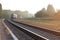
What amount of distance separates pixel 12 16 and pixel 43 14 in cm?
2760

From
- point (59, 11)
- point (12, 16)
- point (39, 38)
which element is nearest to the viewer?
point (39, 38)

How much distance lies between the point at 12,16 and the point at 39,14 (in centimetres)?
2838

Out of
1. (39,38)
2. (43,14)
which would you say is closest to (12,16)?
(43,14)

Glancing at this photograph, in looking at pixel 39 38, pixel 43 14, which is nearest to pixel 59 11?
pixel 43 14

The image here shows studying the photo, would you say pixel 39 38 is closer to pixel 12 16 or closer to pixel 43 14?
pixel 12 16

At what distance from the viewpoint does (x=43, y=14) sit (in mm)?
157625

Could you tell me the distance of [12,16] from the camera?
14200 centimetres

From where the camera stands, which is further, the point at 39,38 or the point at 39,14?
the point at 39,14

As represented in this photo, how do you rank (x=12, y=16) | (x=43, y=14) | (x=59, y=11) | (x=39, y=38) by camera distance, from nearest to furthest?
1. (x=39, y=38)
2. (x=59, y=11)
3. (x=12, y=16)
4. (x=43, y=14)

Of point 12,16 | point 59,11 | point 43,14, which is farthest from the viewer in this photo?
point 43,14

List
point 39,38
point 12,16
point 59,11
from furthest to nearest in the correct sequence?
point 12,16, point 59,11, point 39,38

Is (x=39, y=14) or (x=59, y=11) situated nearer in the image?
(x=59, y=11)

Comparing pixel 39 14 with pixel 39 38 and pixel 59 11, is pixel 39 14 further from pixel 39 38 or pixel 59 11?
pixel 39 38

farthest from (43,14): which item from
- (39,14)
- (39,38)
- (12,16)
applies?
(39,38)
